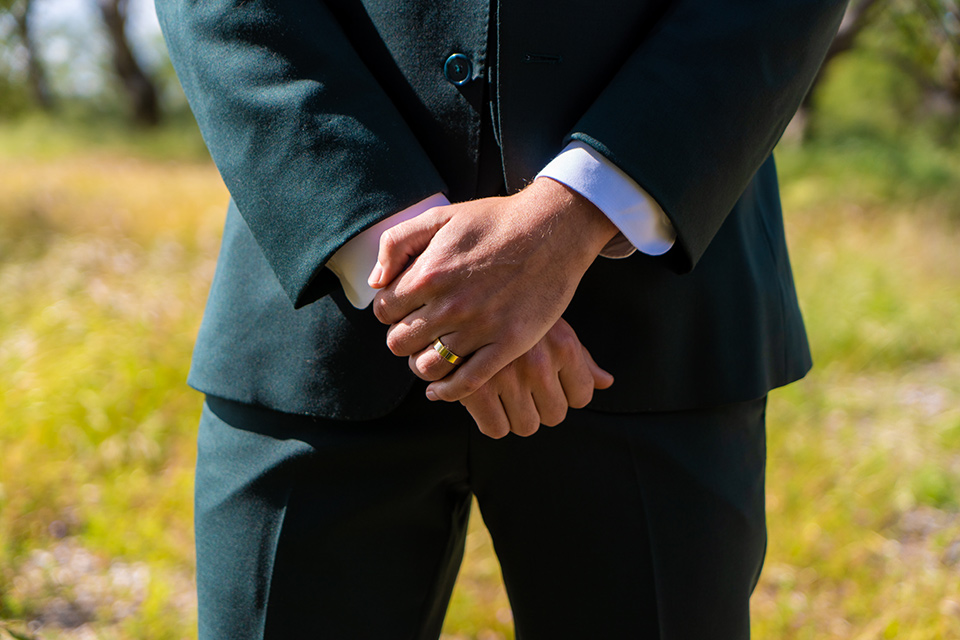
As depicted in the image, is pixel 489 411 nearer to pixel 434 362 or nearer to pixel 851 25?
pixel 434 362

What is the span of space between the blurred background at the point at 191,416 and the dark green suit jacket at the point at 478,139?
5.23ft

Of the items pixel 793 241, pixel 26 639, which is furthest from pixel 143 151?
pixel 26 639

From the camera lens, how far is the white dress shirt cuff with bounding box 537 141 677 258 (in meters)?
0.89

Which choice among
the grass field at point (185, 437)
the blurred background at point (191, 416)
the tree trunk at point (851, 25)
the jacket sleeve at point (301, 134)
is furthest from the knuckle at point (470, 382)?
the tree trunk at point (851, 25)

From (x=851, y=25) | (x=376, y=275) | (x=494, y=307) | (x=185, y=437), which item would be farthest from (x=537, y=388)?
(x=851, y=25)

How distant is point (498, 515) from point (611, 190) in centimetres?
50

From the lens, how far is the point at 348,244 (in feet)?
3.09

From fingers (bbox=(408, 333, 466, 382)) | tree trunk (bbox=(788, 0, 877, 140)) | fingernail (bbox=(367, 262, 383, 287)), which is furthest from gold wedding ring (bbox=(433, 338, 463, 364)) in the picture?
tree trunk (bbox=(788, 0, 877, 140))

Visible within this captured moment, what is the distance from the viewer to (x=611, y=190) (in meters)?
0.90

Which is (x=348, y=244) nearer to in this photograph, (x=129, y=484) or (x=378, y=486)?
(x=378, y=486)

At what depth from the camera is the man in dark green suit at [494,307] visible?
2.93 feet

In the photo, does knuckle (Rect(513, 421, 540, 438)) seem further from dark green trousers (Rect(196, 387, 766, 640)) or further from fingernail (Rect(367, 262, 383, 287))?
fingernail (Rect(367, 262, 383, 287))

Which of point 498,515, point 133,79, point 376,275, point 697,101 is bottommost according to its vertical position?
point 498,515

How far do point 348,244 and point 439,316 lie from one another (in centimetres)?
18
